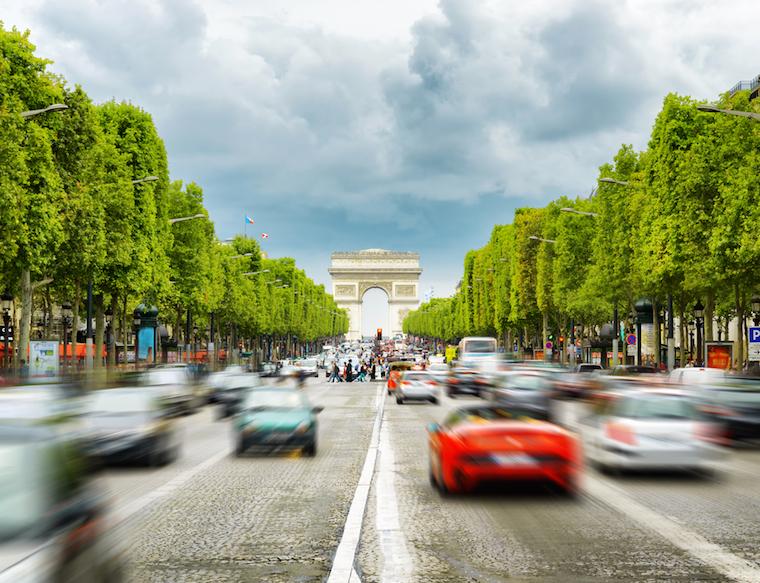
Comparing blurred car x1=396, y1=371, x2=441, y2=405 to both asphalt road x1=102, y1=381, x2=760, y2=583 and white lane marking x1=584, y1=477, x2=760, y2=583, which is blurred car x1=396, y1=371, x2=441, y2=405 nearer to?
asphalt road x1=102, y1=381, x2=760, y2=583

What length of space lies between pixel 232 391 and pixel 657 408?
25152 millimetres

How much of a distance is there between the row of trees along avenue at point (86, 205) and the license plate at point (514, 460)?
972 inches

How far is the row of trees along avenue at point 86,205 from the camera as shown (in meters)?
36.0

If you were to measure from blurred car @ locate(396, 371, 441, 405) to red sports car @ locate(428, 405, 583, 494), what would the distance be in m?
28.7

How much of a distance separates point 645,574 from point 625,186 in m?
49.0

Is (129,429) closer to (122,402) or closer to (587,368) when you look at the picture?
(122,402)

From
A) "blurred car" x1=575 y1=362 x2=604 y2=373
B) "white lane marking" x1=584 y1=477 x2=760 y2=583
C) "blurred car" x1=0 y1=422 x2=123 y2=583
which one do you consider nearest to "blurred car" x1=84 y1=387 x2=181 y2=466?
"white lane marking" x1=584 y1=477 x2=760 y2=583

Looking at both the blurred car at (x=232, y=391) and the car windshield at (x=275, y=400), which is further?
the blurred car at (x=232, y=391)

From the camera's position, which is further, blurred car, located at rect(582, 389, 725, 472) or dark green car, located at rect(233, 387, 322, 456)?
dark green car, located at rect(233, 387, 322, 456)

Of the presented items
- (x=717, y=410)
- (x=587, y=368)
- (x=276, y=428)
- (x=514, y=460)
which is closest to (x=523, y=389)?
(x=717, y=410)

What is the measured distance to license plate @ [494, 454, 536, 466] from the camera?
12.6 meters

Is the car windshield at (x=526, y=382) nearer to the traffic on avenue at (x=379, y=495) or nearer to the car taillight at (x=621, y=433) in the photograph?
the traffic on avenue at (x=379, y=495)

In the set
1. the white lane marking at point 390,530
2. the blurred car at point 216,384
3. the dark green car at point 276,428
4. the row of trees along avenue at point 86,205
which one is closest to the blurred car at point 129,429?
the dark green car at point 276,428

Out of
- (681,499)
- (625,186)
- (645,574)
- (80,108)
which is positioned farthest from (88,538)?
(625,186)
